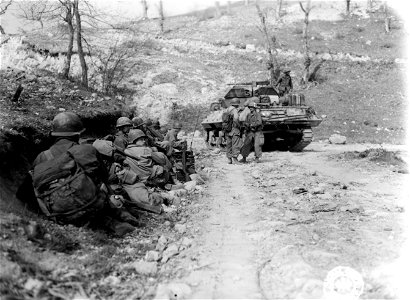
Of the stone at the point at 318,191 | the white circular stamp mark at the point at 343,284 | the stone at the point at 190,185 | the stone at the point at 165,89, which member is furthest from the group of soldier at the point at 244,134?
the stone at the point at 165,89

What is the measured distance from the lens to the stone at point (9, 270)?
2988mm

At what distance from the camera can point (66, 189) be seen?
438 centimetres

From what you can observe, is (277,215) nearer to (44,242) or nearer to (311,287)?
(311,287)

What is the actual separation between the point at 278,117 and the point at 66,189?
9.36 m

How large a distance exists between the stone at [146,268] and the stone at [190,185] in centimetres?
380

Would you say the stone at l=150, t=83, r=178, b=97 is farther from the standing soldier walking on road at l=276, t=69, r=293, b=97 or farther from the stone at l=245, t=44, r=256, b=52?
the stone at l=245, t=44, r=256, b=52

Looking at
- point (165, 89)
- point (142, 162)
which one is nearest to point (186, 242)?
point (142, 162)

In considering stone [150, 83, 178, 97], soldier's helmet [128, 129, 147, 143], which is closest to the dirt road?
soldier's helmet [128, 129, 147, 143]

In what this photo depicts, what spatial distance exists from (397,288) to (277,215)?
251 centimetres

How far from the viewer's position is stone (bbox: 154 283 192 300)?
3.47 metres

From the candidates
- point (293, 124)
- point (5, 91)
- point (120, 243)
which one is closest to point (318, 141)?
point (293, 124)

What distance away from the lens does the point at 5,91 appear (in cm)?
864

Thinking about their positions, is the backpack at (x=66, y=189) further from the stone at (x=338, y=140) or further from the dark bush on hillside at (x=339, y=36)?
the dark bush on hillside at (x=339, y=36)

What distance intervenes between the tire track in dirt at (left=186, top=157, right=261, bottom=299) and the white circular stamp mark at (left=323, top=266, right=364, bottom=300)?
21.2 inches
